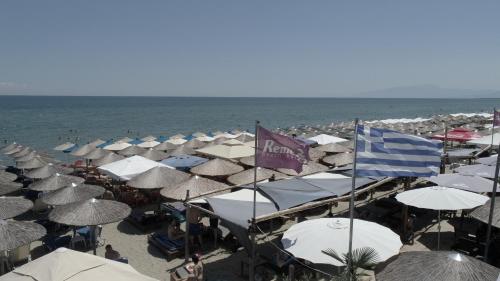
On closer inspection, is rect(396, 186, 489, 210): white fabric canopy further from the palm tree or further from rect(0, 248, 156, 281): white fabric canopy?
rect(0, 248, 156, 281): white fabric canopy

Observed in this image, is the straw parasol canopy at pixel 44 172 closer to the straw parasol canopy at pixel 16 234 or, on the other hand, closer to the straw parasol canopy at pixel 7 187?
the straw parasol canopy at pixel 7 187

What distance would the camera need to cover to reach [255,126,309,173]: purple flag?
20.7ft

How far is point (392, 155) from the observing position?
5758 millimetres

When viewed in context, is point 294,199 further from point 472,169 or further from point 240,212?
point 472,169

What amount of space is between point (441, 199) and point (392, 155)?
377 centimetres

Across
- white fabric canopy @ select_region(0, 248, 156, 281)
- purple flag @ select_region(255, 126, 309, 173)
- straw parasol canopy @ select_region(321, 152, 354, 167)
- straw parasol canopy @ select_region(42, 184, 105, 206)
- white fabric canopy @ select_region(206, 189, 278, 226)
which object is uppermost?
purple flag @ select_region(255, 126, 309, 173)

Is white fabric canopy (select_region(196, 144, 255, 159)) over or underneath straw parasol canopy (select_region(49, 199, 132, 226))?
over

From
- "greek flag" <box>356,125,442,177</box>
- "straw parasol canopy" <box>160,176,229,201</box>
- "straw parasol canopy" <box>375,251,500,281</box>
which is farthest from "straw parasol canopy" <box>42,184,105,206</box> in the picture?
"straw parasol canopy" <box>375,251,500,281</box>

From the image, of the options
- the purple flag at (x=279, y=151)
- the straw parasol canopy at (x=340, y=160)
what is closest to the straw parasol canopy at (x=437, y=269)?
the purple flag at (x=279, y=151)

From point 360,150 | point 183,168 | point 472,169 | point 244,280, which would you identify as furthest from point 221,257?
point 472,169

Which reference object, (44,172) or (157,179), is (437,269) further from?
(44,172)

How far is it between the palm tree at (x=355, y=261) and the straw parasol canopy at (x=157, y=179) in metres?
6.41

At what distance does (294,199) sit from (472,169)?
758 cm

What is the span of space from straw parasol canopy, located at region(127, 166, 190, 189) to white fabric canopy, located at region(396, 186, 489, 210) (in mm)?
6401
